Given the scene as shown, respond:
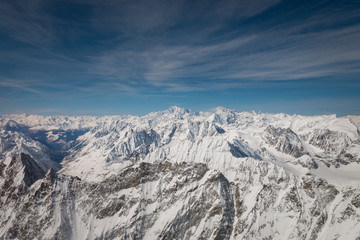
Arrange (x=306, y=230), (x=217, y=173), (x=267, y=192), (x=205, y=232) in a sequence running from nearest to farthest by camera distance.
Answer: (x=306, y=230) → (x=205, y=232) → (x=267, y=192) → (x=217, y=173)

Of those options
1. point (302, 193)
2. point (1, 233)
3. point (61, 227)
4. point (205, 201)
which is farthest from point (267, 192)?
point (1, 233)

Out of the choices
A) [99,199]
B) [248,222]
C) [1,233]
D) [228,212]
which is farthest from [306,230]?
[1,233]

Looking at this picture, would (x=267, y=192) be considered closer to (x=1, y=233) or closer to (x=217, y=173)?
(x=217, y=173)

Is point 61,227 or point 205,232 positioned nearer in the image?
point 205,232

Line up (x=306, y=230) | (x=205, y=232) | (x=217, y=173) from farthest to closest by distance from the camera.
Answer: (x=217, y=173) < (x=205, y=232) < (x=306, y=230)

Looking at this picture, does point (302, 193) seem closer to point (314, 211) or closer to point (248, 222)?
point (314, 211)

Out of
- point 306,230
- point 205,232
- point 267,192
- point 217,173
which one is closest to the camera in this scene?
point 306,230

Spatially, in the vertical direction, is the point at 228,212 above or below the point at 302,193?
below

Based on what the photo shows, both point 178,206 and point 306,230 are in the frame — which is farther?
point 178,206

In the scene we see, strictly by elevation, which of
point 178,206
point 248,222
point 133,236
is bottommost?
point 133,236
